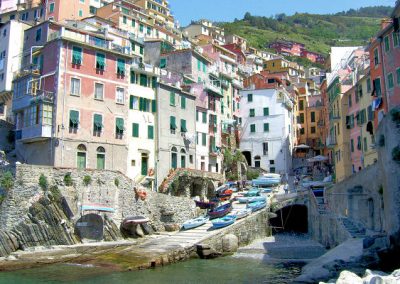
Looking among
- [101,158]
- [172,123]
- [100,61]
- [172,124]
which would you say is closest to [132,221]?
[101,158]

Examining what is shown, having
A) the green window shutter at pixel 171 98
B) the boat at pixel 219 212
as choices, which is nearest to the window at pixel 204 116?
the green window shutter at pixel 171 98

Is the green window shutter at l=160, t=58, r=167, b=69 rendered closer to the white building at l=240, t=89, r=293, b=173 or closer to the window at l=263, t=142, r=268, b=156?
the white building at l=240, t=89, r=293, b=173

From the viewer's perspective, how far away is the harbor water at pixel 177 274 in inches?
998

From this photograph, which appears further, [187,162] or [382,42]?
[187,162]

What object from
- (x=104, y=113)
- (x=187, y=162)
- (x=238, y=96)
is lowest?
(x=187, y=162)

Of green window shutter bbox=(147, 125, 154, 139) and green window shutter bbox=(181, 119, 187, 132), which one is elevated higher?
green window shutter bbox=(181, 119, 187, 132)

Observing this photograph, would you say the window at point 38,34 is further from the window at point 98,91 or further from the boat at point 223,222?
the boat at point 223,222

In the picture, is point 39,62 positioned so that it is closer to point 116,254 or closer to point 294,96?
point 116,254

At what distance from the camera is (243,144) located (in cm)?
7388

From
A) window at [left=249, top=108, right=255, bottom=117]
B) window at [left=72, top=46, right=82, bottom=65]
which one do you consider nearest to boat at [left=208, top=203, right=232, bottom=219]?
window at [left=72, top=46, right=82, bottom=65]

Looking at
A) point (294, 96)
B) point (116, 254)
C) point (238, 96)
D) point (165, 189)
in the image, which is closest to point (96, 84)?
point (165, 189)

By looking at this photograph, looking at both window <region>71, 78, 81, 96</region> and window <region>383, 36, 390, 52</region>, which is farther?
window <region>71, 78, 81, 96</region>

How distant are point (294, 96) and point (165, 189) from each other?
156 ft

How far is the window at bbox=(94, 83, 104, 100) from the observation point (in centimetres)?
4400
